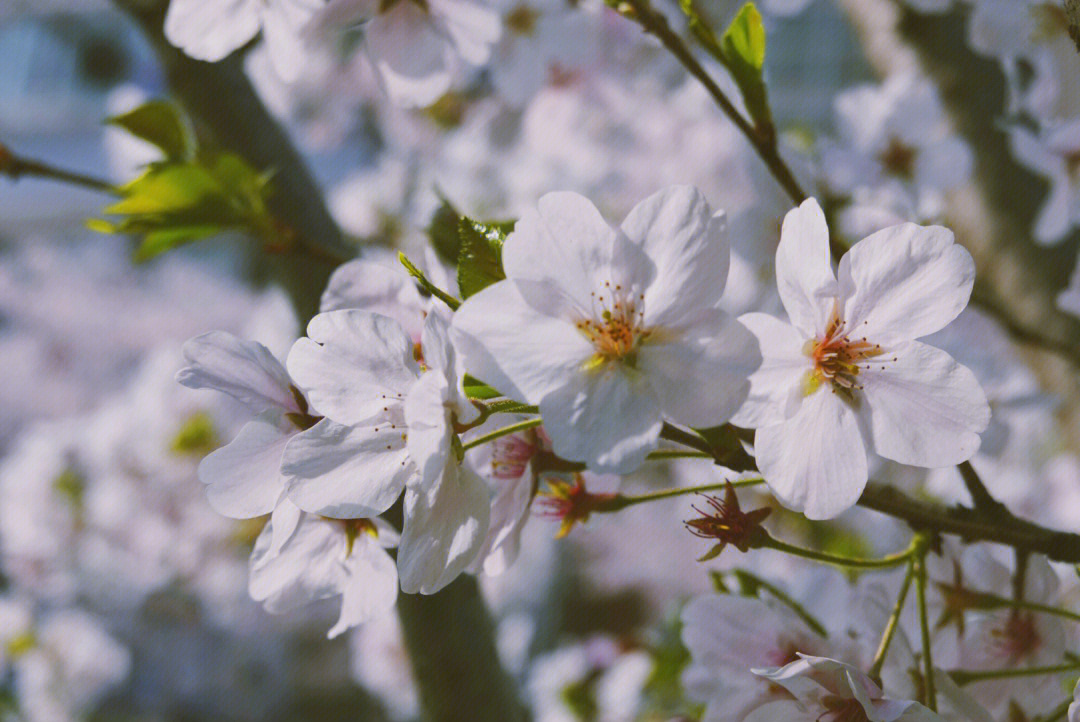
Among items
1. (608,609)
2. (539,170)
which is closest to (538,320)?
(539,170)

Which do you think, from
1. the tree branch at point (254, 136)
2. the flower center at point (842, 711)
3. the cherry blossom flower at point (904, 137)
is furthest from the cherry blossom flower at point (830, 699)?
the cherry blossom flower at point (904, 137)

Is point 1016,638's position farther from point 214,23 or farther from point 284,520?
point 214,23

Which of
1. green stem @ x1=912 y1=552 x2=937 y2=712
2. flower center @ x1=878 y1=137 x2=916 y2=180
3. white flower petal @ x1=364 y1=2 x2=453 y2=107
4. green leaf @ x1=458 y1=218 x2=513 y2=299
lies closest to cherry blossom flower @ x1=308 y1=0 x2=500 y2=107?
white flower petal @ x1=364 y1=2 x2=453 y2=107

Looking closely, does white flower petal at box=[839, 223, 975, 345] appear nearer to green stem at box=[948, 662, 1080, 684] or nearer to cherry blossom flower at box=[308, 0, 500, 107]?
green stem at box=[948, 662, 1080, 684]

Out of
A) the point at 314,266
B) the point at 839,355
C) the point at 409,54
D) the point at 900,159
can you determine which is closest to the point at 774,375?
the point at 839,355

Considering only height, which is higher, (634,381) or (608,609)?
(634,381)

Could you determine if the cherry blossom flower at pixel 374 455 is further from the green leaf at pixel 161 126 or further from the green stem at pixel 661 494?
the green leaf at pixel 161 126

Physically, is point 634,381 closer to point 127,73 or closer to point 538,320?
point 538,320

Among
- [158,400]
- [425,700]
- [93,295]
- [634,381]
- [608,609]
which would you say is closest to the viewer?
[634,381]
